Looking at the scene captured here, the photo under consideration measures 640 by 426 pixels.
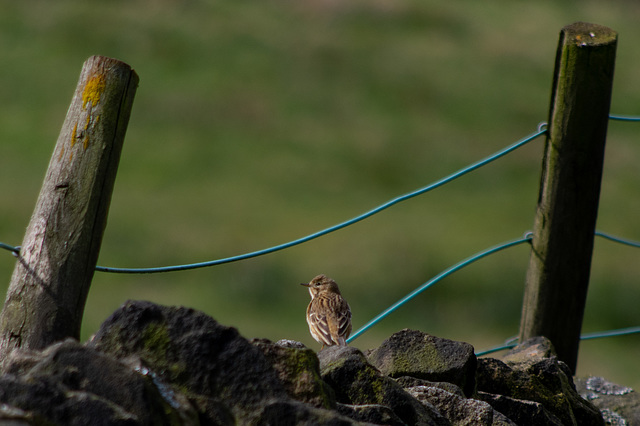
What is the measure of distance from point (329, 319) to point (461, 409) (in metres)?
2.93

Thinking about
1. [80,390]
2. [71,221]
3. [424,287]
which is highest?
[424,287]

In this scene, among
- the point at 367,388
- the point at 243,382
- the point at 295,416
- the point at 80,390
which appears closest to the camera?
the point at 80,390

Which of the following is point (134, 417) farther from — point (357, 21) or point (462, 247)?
point (357, 21)

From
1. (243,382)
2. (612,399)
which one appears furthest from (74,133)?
(612,399)

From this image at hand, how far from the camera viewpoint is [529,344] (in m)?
5.79

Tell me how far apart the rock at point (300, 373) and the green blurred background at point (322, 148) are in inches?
1053

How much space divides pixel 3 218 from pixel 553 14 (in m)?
26.8

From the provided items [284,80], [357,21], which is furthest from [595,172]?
[357,21]

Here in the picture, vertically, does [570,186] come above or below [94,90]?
above

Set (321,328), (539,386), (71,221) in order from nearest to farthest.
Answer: (71,221), (539,386), (321,328)

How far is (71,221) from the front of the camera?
4.37 metres

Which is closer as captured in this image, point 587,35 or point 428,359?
point 428,359

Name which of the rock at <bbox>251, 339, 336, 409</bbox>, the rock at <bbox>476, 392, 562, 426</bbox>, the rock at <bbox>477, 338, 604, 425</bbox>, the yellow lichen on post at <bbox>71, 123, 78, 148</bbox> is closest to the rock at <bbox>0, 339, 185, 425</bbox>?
the rock at <bbox>251, 339, 336, 409</bbox>

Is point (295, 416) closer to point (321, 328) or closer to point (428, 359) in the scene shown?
point (428, 359)
